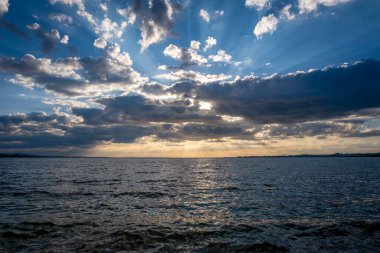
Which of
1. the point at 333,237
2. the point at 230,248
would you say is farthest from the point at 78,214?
the point at 333,237

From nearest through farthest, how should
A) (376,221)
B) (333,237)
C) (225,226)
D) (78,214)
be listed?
(333,237) < (225,226) < (376,221) < (78,214)

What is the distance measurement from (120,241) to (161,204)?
1261 centimetres

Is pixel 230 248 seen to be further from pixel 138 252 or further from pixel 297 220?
pixel 297 220

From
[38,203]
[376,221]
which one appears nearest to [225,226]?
[376,221]

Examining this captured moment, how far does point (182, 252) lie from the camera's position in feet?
45.5

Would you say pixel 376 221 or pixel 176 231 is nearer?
pixel 176 231

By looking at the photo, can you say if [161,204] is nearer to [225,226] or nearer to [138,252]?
[225,226]

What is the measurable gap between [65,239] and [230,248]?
10.0 meters

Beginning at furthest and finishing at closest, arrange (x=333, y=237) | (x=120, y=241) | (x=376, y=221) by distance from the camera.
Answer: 1. (x=376, y=221)
2. (x=333, y=237)
3. (x=120, y=241)

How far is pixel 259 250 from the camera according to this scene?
14367 mm

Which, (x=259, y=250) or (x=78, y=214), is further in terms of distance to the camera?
(x=78, y=214)

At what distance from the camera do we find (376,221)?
2047 centimetres

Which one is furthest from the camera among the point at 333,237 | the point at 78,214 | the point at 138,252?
the point at 78,214

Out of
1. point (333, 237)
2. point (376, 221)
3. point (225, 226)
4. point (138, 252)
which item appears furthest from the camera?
point (376, 221)
